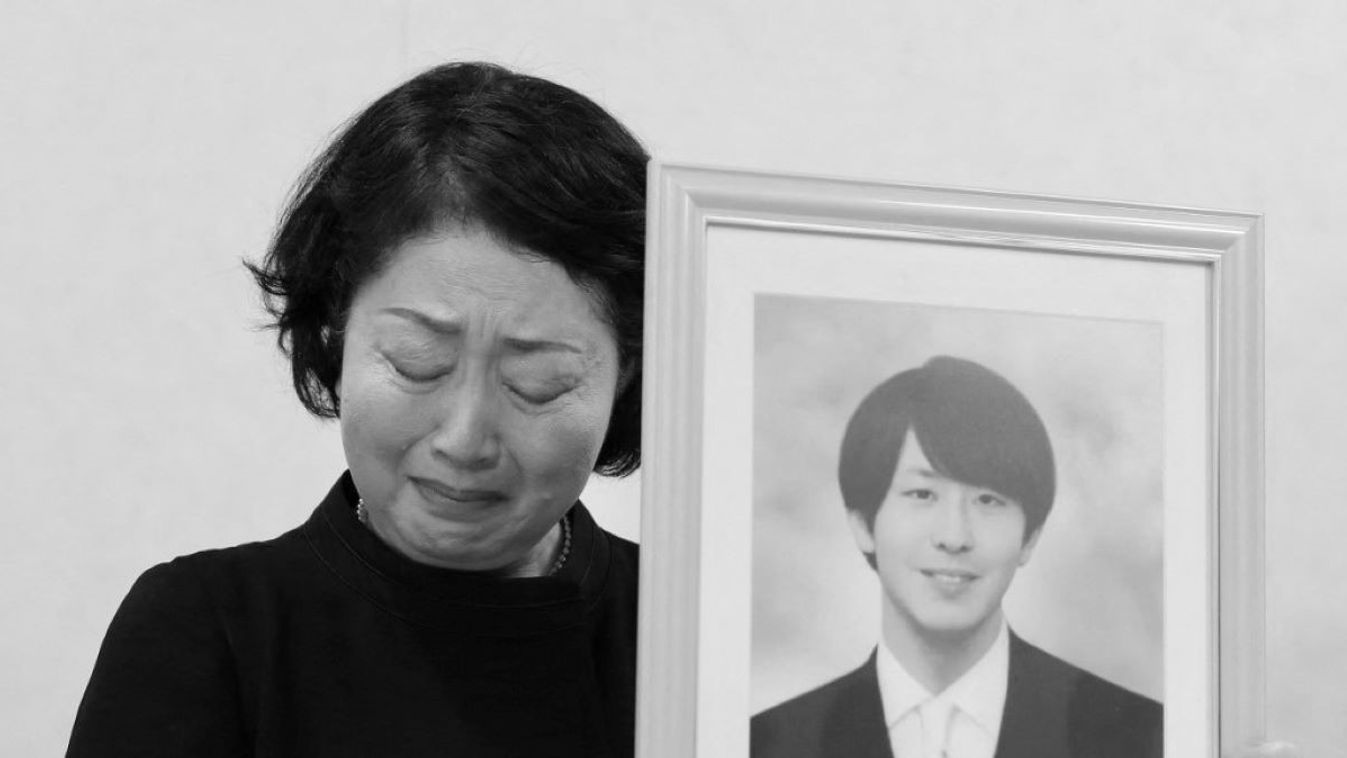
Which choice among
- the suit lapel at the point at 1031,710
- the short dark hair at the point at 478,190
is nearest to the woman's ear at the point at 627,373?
the short dark hair at the point at 478,190

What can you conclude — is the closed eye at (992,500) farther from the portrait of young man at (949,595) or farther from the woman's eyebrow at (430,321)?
the woman's eyebrow at (430,321)

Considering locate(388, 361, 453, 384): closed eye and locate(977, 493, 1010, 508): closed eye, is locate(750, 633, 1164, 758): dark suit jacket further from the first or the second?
locate(388, 361, 453, 384): closed eye

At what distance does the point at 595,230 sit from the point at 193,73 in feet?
1.94

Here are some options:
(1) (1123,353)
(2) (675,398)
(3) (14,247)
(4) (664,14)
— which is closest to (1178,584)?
(1) (1123,353)

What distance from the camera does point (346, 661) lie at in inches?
33.5

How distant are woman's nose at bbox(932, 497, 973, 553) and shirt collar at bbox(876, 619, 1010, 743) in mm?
43

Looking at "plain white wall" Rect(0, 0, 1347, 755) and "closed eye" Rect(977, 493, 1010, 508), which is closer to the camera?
"closed eye" Rect(977, 493, 1010, 508)

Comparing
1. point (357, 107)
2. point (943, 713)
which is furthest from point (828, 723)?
point (357, 107)

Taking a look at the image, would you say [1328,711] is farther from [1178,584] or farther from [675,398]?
[675,398]

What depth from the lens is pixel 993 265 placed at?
2.76 ft

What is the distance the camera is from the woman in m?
0.82

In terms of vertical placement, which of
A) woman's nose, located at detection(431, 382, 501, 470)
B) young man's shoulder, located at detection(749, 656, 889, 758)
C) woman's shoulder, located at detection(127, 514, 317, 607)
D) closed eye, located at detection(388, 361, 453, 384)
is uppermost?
closed eye, located at detection(388, 361, 453, 384)

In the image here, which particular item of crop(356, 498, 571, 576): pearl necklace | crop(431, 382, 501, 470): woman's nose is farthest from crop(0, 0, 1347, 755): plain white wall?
crop(431, 382, 501, 470): woman's nose

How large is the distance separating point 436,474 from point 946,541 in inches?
9.6
